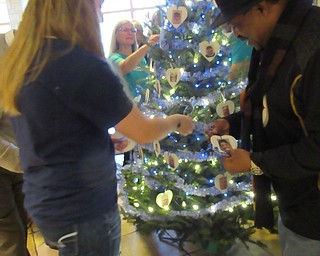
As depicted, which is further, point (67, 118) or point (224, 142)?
point (224, 142)

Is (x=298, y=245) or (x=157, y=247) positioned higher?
(x=298, y=245)

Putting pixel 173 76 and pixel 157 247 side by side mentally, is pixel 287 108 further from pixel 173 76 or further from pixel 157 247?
pixel 157 247

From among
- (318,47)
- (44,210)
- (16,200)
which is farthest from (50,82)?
(16,200)

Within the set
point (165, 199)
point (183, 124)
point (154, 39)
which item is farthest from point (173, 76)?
point (165, 199)

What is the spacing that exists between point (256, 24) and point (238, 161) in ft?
1.31

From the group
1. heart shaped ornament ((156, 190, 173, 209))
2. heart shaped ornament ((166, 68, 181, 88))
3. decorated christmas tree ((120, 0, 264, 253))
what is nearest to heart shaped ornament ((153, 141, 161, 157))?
decorated christmas tree ((120, 0, 264, 253))

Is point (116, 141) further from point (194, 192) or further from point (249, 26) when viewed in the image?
point (249, 26)

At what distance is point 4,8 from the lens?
4.23 metres

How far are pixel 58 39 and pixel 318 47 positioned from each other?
66 centimetres

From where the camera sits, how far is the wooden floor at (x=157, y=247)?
2223 mm

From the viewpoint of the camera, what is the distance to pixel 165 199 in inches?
78.5

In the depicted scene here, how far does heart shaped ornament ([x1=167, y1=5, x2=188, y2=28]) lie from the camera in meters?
1.80

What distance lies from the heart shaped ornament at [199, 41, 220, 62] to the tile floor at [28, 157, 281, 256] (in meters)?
1.17

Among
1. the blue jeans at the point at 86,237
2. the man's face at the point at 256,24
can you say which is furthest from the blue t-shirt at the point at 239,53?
the blue jeans at the point at 86,237
